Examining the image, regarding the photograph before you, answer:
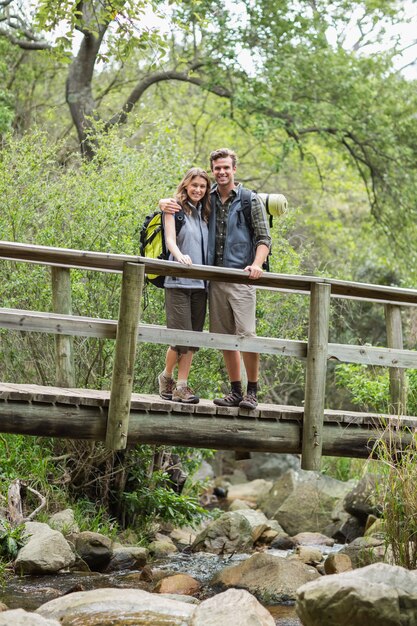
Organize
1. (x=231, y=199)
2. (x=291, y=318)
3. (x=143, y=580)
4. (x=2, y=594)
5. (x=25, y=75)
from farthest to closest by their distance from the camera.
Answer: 1. (x=25, y=75)
2. (x=291, y=318)
3. (x=143, y=580)
4. (x=2, y=594)
5. (x=231, y=199)

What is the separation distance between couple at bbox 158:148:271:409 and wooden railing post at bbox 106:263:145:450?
1.54 ft

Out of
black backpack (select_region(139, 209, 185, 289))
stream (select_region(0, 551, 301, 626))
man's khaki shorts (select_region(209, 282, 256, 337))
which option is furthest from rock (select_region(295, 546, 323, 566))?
black backpack (select_region(139, 209, 185, 289))

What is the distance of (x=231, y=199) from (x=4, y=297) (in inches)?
161

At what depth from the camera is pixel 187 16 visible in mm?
15188

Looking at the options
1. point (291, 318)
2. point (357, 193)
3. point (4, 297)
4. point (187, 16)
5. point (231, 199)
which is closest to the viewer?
point (231, 199)

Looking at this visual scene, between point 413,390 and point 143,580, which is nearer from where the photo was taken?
point 143,580

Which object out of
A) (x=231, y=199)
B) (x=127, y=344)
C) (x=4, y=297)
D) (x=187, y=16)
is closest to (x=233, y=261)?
(x=231, y=199)

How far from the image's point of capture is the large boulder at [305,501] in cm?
1216

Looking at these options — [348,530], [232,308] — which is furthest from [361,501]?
[232,308]

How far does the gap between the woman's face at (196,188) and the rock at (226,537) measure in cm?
464

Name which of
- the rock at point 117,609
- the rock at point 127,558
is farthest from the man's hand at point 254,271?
the rock at point 127,558

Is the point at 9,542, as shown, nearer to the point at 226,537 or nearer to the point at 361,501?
the point at 226,537

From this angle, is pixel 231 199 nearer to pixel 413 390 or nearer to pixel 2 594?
pixel 2 594

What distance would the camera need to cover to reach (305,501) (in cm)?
1234
